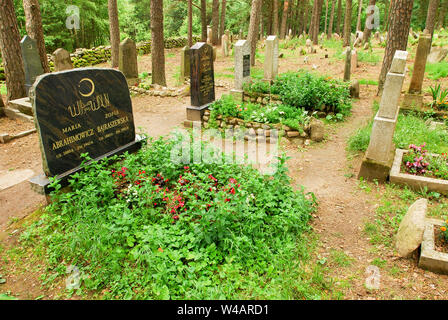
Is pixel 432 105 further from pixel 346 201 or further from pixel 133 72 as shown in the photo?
pixel 133 72

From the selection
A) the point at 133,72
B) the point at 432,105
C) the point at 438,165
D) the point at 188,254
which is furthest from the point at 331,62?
the point at 188,254

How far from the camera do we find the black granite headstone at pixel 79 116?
13.5ft

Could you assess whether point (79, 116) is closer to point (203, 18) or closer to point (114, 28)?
point (114, 28)

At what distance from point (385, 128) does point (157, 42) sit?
29.7 feet

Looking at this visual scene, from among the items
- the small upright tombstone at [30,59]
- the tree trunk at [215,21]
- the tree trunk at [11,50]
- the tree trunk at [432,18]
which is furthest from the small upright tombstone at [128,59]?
the tree trunk at [432,18]

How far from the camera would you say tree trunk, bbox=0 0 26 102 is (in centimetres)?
841

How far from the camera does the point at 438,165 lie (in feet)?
16.6

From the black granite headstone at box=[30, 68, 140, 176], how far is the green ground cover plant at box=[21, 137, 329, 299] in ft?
1.41

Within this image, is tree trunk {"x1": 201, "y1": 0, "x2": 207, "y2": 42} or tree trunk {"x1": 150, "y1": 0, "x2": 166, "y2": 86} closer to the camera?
tree trunk {"x1": 150, "y1": 0, "x2": 166, "y2": 86}

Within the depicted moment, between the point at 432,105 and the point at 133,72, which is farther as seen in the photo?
the point at 133,72

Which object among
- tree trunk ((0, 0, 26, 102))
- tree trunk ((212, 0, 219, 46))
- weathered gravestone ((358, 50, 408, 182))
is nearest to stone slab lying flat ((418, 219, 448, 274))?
weathered gravestone ((358, 50, 408, 182))

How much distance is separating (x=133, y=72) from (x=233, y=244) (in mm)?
10056

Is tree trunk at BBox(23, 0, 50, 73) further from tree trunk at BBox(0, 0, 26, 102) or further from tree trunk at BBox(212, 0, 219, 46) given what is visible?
tree trunk at BBox(212, 0, 219, 46)

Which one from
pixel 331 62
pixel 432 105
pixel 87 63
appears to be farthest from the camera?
pixel 87 63
